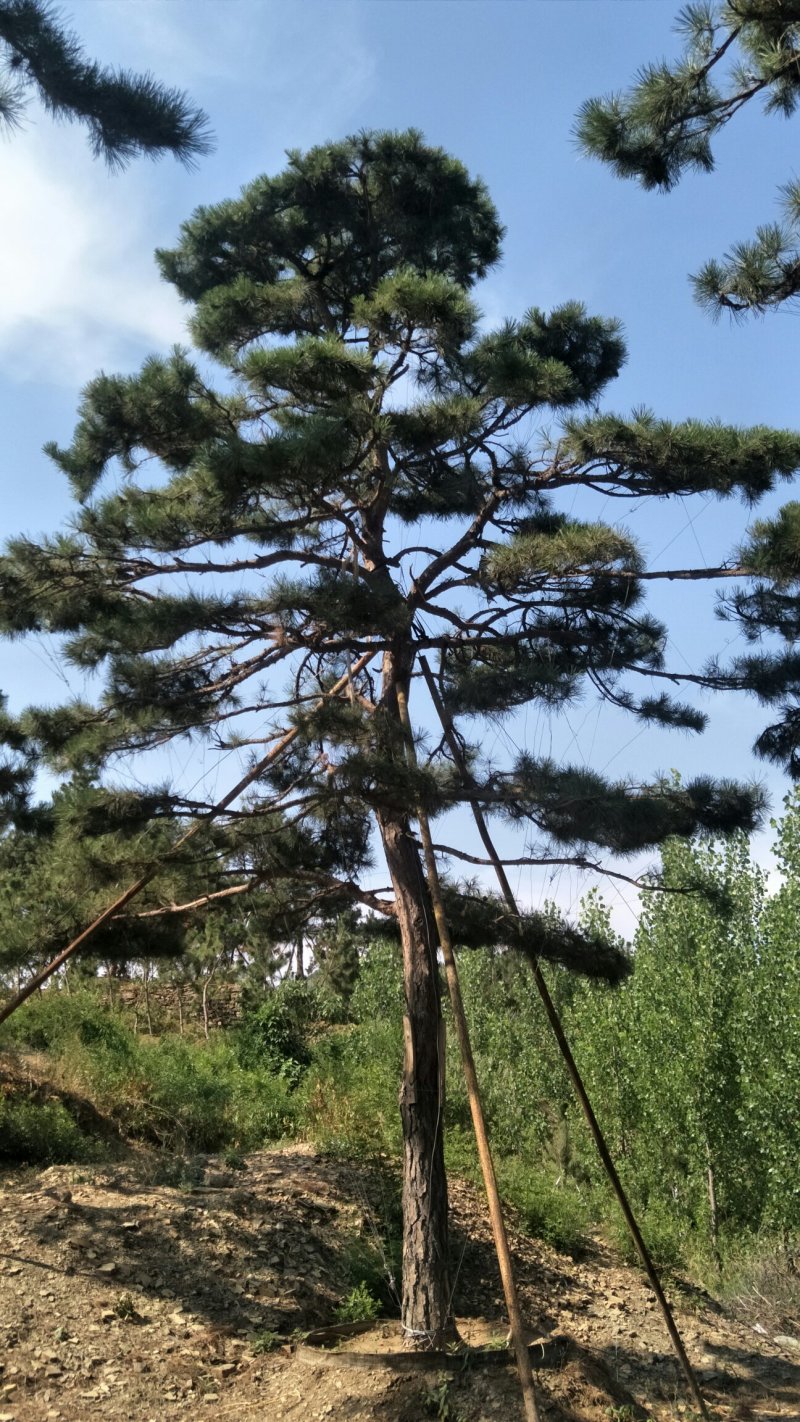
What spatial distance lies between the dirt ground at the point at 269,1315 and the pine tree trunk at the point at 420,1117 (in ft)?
1.94

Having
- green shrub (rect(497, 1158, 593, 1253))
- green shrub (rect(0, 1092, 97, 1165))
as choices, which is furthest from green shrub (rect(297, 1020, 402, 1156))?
green shrub (rect(0, 1092, 97, 1165))

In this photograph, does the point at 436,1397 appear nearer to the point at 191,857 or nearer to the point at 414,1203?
the point at 414,1203

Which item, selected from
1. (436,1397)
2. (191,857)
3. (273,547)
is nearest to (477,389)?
(273,547)

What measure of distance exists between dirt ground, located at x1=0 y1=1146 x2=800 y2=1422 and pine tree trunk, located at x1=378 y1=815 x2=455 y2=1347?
1.94ft

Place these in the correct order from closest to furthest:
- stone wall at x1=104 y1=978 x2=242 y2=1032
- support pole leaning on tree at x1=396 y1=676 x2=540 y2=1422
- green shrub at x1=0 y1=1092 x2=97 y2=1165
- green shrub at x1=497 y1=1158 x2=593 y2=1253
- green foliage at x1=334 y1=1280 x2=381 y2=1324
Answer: support pole leaning on tree at x1=396 y1=676 x2=540 y2=1422 → green foliage at x1=334 y1=1280 x2=381 y2=1324 → green shrub at x1=0 y1=1092 x2=97 y2=1165 → green shrub at x1=497 y1=1158 x2=593 y2=1253 → stone wall at x1=104 y1=978 x2=242 y2=1032

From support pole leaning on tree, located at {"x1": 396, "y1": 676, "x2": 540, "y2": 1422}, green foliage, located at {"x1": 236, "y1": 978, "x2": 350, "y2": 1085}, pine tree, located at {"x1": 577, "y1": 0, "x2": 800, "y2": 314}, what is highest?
pine tree, located at {"x1": 577, "y1": 0, "x2": 800, "y2": 314}

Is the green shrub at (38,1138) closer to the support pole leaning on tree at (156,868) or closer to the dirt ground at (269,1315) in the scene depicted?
the dirt ground at (269,1315)

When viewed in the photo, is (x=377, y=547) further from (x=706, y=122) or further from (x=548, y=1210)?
(x=548, y=1210)

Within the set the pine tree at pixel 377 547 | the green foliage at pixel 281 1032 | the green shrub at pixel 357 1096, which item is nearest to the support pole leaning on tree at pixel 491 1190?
the pine tree at pixel 377 547

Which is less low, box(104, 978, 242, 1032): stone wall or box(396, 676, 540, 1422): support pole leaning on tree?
box(104, 978, 242, 1032): stone wall

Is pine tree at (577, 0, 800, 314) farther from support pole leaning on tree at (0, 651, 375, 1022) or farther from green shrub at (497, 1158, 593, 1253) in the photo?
green shrub at (497, 1158, 593, 1253)

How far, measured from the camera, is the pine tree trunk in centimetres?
630

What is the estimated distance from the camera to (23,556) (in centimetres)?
641

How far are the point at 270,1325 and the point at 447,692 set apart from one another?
433cm
